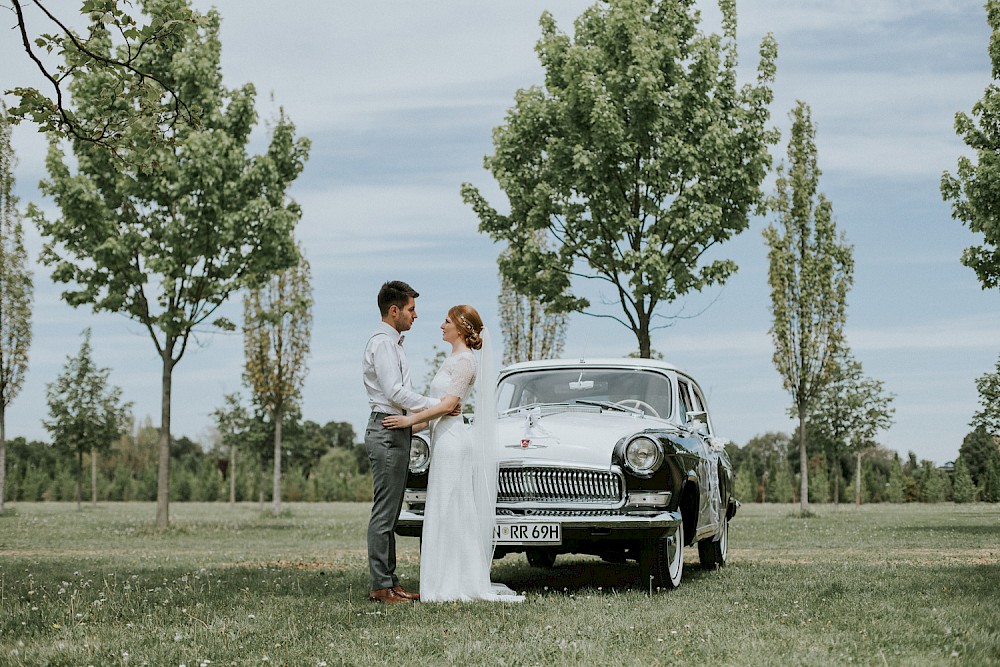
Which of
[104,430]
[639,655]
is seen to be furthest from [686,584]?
[104,430]

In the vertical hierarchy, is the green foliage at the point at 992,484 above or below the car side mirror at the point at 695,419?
below

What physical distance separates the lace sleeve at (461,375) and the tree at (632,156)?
10.1 metres

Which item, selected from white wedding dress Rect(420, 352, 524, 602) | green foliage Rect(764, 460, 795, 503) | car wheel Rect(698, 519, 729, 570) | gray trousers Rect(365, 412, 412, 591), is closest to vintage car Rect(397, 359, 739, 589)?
white wedding dress Rect(420, 352, 524, 602)

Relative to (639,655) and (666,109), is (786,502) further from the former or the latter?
(639,655)

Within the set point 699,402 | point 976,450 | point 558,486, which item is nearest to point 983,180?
point 699,402

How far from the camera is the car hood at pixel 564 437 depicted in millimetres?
8328

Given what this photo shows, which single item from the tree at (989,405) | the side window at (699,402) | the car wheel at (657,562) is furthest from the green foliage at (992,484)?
the car wheel at (657,562)

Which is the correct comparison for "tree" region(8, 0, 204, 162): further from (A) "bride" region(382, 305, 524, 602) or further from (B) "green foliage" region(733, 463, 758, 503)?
(B) "green foliage" region(733, 463, 758, 503)

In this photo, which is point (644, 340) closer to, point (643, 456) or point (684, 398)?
point (684, 398)

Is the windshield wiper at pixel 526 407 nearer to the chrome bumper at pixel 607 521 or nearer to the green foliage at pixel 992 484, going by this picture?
the chrome bumper at pixel 607 521

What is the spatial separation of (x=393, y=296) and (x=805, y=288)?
23082mm

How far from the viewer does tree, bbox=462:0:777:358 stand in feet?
59.3

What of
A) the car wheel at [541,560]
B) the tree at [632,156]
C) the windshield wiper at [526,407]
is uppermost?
the tree at [632,156]

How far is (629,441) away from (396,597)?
2.19 m
